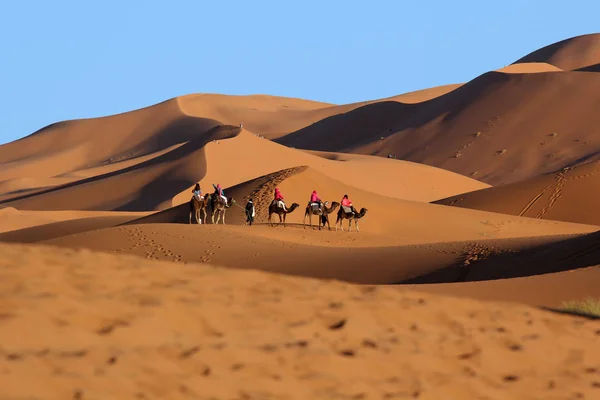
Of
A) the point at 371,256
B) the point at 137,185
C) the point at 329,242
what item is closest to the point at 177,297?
the point at 371,256

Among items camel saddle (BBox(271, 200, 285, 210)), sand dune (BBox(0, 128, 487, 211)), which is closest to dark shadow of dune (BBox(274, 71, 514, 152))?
sand dune (BBox(0, 128, 487, 211))

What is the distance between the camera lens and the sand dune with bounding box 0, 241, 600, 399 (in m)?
7.63

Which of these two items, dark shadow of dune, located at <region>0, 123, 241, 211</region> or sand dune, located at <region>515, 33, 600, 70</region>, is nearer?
dark shadow of dune, located at <region>0, 123, 241, 211</region>

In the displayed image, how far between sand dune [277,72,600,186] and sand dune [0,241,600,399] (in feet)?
213

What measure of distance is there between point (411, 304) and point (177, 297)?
8.24 feet

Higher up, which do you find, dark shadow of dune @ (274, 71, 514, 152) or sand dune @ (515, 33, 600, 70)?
sand dune @ (515, 33, 600, 70)

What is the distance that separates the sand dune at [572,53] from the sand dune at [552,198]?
84625 mm

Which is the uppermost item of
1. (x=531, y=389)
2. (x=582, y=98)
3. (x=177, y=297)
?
(x=582, y=98)

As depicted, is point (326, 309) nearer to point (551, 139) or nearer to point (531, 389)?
point (531, 389)

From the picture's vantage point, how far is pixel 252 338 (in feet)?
29.7

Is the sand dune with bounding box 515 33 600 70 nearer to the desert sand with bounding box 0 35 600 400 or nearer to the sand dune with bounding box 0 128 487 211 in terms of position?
the sand dune with bounding box 0 128 487 211

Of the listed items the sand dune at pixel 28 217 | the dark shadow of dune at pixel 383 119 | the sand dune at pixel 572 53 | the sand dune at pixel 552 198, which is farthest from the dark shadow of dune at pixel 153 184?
the sand dune at pixel 572 53

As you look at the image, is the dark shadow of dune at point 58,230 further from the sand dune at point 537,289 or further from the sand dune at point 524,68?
the sand dune at point 524,68

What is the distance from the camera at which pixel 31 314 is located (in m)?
8.53
